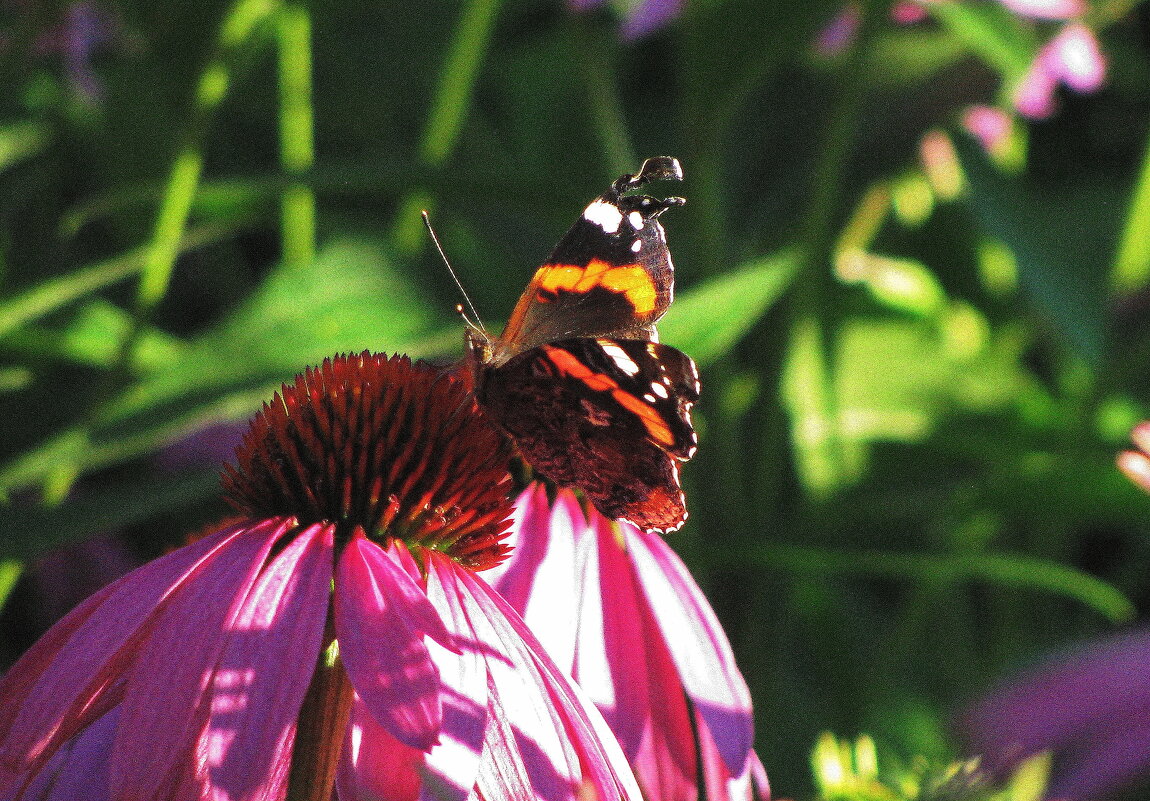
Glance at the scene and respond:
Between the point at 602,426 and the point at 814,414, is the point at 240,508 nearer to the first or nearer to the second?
the point at 602,426

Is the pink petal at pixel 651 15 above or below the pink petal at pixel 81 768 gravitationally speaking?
above

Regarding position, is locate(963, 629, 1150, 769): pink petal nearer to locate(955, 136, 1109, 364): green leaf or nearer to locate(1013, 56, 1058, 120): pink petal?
locate(955, 136, 1109, 364): green leaf

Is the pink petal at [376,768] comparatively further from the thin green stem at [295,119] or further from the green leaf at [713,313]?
the thin green stem at [295,119]

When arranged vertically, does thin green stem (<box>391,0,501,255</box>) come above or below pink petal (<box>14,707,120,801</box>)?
above

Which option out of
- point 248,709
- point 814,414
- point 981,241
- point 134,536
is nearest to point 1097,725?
point 248,709

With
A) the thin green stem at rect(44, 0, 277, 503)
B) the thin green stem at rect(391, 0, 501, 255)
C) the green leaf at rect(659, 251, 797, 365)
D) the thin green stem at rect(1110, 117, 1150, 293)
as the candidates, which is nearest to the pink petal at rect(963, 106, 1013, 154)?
the thin green stem at rect(1110, 117, 1150, 293)

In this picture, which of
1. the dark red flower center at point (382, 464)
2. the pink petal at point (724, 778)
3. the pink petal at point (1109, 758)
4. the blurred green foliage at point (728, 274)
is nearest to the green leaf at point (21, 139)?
the blurred green foliage at point (728, 274)
